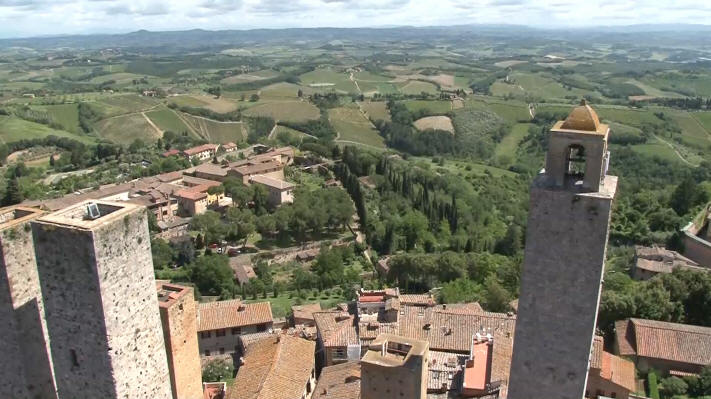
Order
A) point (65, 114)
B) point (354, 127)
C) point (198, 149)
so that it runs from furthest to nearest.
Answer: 1. point (65, 114)
2. point (354, 127)
3. point (198, 149)

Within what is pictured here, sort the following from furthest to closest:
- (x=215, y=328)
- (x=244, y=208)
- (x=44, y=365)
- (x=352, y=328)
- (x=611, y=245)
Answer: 1. (x=244, y=208)
2. (x=611, y=245)
3. (x=215, y=328)
4. (x=352, y=328)
5. (x=44, y=365)

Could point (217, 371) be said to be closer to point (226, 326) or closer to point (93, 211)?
point (226, 326)

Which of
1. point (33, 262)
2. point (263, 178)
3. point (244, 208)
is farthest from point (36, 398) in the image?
point (263, 178)

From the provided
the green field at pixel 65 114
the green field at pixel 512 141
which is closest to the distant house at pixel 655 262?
the green field at pixel 512 141

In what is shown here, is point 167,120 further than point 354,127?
Result: No

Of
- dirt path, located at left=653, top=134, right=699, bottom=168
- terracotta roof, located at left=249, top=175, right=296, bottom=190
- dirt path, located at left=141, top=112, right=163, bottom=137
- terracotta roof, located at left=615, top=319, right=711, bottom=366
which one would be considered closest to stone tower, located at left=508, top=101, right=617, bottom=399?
terracotta roof, located at left=615, top=319, right=711, bottom=366

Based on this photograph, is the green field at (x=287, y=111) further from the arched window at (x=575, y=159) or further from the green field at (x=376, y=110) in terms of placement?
the arched window at (x=575, y=159)

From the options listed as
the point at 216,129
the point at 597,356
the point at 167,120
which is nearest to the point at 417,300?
the point at 597,356

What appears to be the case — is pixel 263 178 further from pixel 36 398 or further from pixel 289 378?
pixel 36 398
